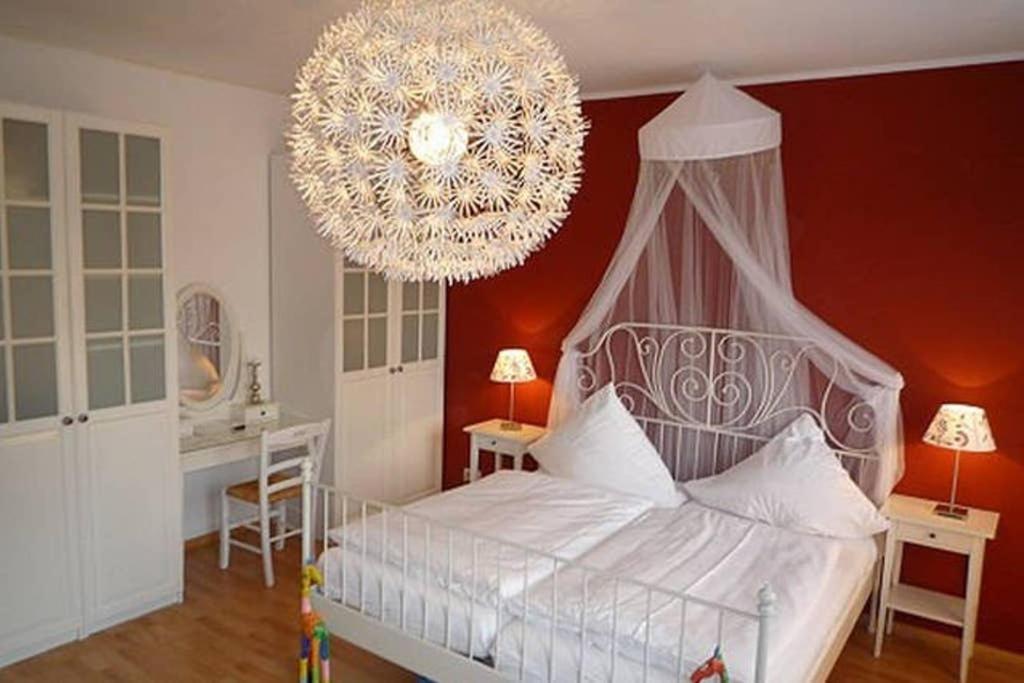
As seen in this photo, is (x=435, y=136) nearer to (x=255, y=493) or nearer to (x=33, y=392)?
(x=33, y=392)

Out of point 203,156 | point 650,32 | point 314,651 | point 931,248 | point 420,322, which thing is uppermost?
point 650,32

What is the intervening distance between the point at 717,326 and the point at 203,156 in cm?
308

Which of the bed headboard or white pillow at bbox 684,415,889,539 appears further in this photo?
the bed headboard

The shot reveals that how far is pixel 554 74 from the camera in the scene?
1.95 metres

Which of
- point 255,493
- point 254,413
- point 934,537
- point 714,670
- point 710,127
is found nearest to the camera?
point 714,670

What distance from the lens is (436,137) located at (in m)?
1.76

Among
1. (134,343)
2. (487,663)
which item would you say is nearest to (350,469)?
(134,343)

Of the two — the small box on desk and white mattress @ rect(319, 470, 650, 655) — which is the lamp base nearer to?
white mattress @ rect(319, 470, 650, 655)

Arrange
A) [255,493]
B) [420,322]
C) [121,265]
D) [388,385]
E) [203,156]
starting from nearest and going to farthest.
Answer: [121,265], [255,493], [203,156], [388,385], [420,322]

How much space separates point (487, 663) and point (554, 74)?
2010mm

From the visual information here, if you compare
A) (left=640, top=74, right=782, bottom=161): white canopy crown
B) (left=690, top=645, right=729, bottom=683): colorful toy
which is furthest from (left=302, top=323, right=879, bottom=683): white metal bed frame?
(left=640, top=74, right=782, bottom=161): white canopy crown

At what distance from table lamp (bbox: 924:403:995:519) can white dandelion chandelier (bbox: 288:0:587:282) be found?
2.36m

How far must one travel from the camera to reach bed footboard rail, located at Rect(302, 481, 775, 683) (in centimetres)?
247

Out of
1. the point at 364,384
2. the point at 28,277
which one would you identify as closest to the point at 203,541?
the point at 364,384
